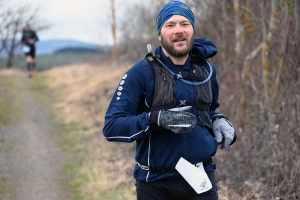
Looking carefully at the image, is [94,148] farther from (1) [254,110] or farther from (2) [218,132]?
(2) [218,132]

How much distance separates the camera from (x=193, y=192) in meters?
2.62

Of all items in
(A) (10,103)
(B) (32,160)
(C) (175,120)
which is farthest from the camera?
(A) (10,103)

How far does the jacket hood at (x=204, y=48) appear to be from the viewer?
282cm

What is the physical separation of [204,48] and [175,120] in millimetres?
665

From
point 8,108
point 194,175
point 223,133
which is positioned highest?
point 223,133

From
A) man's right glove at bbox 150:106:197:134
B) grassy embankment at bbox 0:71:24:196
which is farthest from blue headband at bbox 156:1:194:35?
grassy embankment at bbox 0:71:24:196

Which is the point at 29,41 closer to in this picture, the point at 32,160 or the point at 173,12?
the point at 32,160

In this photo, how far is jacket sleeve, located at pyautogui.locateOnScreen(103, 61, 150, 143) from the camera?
2.45m

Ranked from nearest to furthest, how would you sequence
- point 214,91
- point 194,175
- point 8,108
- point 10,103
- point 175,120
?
1. point 175,120
2. point 194,175
3. point 214,91
4. point 8,108
5. point 10,103

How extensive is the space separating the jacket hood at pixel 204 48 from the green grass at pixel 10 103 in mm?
7438

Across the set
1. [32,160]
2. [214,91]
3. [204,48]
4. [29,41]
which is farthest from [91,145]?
[29,41]

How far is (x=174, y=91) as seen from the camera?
2557 mm

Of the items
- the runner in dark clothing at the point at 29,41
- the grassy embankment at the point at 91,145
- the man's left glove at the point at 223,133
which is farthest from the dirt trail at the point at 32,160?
the runner in dark clothing at the point at 29,41

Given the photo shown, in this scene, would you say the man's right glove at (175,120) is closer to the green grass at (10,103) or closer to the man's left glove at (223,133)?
the man's left glove at (223,133)
